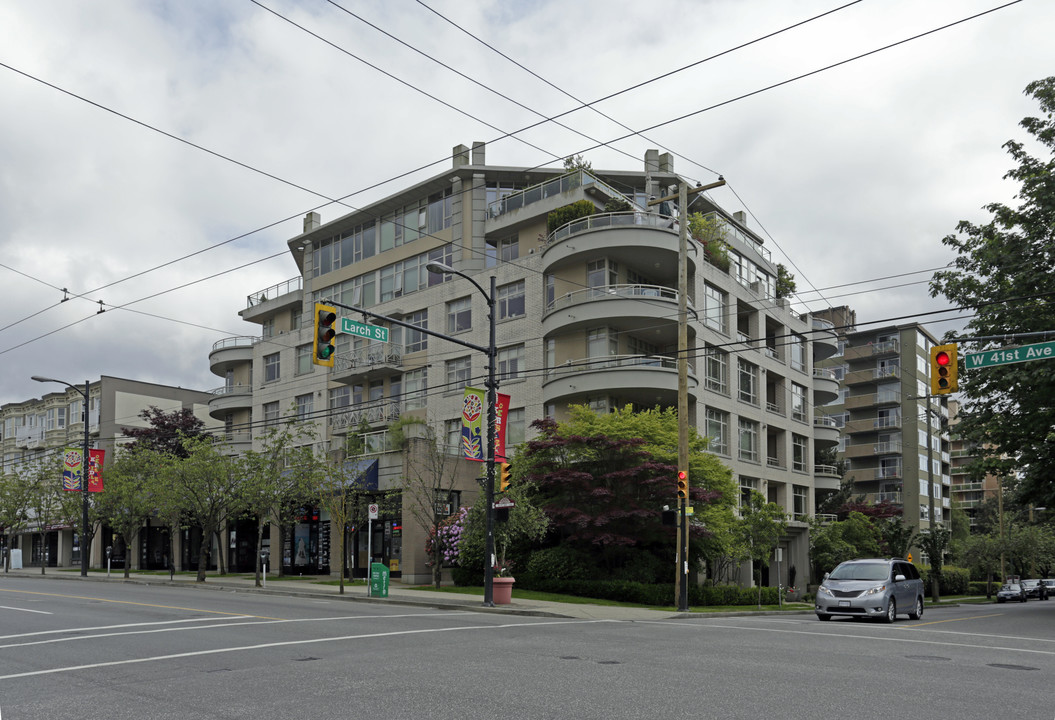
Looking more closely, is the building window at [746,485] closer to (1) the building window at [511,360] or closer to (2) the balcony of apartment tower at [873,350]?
(1) the building window at [511,360]

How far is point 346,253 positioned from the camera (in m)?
54.4

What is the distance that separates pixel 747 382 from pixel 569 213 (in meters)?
14.3

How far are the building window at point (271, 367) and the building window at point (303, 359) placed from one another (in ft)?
7.57

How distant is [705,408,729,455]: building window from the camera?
44.7 metres

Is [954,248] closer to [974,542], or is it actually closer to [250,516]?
[250,516]

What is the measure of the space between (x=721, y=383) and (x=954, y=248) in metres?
16.1

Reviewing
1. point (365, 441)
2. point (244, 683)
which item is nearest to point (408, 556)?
point (365, 441)

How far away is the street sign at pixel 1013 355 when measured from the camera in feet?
64.7

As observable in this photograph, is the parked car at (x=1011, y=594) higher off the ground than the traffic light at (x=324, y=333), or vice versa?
the traffic light at (x=324, y=333)

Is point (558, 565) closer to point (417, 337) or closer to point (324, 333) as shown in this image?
point (324, 333)

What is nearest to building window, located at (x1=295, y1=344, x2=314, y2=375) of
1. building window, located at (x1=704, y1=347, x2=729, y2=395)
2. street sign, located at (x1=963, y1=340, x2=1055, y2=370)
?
building window, located at (x1=704, y1=347, x2=729, y2=395)

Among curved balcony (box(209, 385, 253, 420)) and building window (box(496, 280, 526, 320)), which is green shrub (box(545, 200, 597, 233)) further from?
curved balcony (box(209, 385, 253, 420))

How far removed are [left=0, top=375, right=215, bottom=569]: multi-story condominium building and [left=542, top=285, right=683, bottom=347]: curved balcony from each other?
106 feet

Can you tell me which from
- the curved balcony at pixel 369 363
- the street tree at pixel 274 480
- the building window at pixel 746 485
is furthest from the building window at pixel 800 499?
the street tree at pixel 274 480
